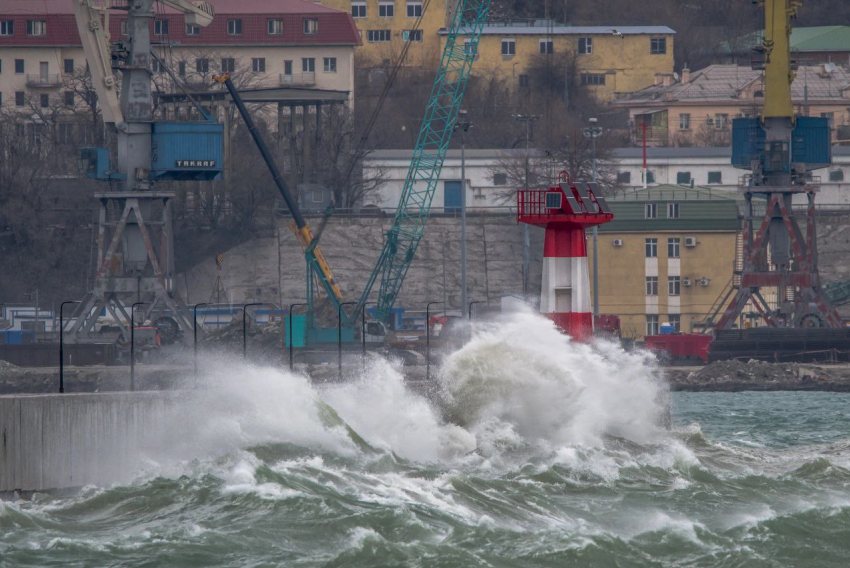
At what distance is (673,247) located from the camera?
3093 inches

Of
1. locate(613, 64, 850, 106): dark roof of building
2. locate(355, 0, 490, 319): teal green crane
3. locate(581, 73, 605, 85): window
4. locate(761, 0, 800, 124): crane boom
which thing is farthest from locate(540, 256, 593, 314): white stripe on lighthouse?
locate(581, 73, 605, 85): window

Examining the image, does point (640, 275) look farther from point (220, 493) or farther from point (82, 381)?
point (220, 493)

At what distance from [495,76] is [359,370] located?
84942 mm

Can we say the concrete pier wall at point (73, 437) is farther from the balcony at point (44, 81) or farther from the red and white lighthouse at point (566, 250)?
the balcony at point (44, 81)

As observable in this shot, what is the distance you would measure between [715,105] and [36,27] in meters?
41.3

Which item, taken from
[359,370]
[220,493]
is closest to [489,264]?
[359,370]

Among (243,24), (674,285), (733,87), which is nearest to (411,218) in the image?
(674,285)

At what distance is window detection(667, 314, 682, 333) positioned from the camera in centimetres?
7894

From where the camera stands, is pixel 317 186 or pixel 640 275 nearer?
pixel 640 275

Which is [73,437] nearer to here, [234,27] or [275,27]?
[234,27]

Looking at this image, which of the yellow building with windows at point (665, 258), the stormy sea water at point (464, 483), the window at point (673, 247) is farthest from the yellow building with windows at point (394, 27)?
the stormy sea water at point (464, 483)

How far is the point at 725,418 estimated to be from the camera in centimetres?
4538

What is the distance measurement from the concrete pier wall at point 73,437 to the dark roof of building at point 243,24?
73.0 meters

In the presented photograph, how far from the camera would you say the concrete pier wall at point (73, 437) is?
2591 cm
